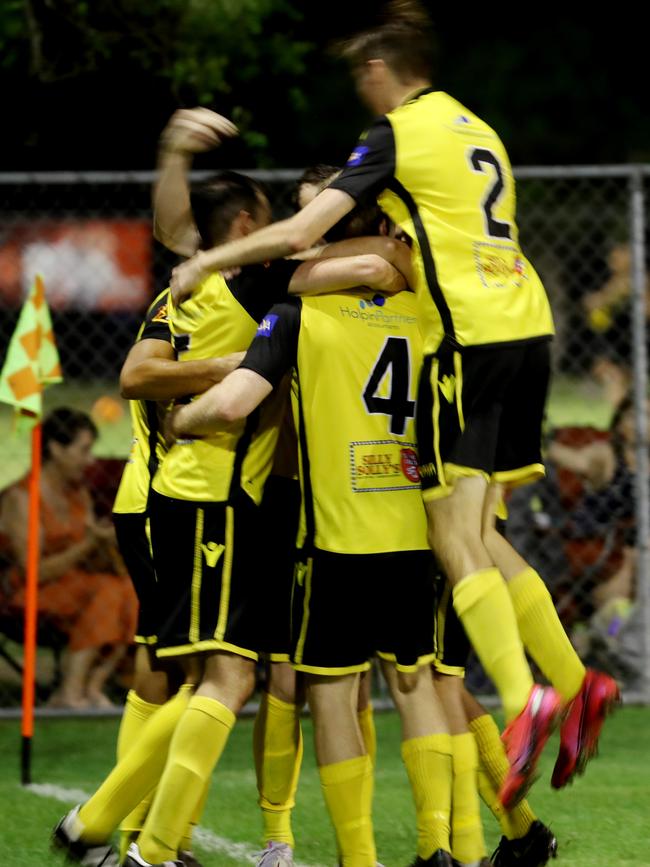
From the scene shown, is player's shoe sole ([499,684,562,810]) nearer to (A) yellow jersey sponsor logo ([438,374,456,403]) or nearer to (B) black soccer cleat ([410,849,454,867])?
(B) black soccer cleat ([410,849,454,867])

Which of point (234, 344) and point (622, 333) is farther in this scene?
point (622, 333)

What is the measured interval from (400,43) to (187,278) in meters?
0.94

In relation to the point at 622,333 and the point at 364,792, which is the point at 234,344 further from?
the point at 622,333

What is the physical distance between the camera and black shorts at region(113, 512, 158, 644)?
536 centimetres

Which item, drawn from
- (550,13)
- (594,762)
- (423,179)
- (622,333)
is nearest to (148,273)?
(622,333)

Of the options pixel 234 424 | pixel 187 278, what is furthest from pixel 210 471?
pixel 187 278

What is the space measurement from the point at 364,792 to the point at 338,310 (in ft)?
4.65

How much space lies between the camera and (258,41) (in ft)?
31.2

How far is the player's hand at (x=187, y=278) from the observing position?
4.58 metres

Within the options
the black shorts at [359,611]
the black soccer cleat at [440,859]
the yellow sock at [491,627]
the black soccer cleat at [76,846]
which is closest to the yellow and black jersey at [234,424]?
the black shorts at [359,611]

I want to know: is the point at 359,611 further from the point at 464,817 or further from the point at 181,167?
the point at 181,167

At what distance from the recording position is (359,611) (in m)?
4.64

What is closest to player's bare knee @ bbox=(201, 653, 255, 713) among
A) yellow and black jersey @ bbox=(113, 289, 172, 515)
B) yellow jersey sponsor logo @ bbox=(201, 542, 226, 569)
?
yellow jersey sponsor logo @ bbox=(201, 542, 226, 569)

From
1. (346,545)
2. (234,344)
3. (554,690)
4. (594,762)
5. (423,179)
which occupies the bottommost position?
(594,762)
